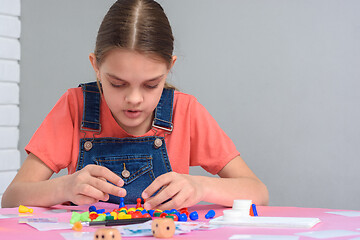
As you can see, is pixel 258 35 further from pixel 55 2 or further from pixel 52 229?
pixel 52 229

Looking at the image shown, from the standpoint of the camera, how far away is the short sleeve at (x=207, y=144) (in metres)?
1.22

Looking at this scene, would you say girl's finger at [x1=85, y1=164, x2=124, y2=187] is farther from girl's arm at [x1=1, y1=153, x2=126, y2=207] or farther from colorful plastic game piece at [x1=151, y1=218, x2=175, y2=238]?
colorful plastic game piece at [x1=151, y1=218, x2=175, y2=238]

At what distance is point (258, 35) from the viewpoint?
1747 millimetres

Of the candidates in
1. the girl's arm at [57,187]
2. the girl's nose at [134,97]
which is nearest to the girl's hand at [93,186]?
the girl's arm at [57,187]

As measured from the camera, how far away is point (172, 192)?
887 mm

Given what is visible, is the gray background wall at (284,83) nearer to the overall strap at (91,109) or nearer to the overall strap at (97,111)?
the overall strap at (97,111)

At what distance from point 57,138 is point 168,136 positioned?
0.27m

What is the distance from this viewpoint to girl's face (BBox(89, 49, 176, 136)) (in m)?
0.98

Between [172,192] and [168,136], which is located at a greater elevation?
[168,136]

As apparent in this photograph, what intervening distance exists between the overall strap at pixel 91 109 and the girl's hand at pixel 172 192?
0.35 m

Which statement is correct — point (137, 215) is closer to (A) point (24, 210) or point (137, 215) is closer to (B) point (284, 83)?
(A) point (24, 210)

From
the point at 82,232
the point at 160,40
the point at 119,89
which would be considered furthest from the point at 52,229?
the point at 160,40

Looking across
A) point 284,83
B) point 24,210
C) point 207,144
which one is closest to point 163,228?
point 24,210

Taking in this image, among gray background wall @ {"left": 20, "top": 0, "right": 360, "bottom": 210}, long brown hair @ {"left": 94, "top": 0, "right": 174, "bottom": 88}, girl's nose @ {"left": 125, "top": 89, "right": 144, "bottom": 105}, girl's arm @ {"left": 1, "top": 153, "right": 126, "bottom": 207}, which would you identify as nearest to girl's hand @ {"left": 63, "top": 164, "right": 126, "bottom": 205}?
→ girl's arm @ {"left": 1, "top": 153, "right": 126, "bottom": 207}
